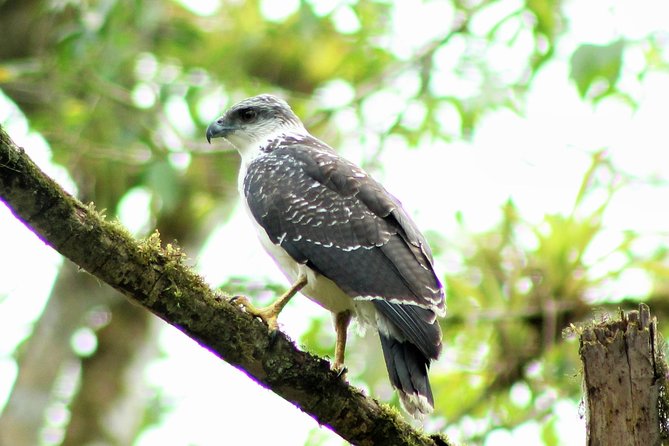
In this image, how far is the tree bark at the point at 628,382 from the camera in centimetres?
441

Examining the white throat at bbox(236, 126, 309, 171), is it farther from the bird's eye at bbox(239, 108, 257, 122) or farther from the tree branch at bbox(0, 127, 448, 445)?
the tree branch at bbox(0, 127, 448, 445)

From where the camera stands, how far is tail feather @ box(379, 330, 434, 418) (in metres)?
5.12

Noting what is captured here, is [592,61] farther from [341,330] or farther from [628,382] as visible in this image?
[628,382]

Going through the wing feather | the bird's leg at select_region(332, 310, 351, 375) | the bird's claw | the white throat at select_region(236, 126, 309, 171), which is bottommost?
the bird's claw

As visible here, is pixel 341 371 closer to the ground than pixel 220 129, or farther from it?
closer to the ground

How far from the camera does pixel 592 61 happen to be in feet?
24.5

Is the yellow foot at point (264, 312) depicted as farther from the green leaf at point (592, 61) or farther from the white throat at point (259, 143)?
the green leaf at point (592, 61)

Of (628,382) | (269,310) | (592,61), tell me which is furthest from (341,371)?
(592,61)

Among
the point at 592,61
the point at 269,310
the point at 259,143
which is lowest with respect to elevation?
the point at 269,310

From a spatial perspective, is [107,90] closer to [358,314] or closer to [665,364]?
[358,314]

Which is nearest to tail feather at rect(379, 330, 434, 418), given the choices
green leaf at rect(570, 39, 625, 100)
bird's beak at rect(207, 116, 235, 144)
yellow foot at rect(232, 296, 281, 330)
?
yellow foot at rect(232, 296, 281, 330)

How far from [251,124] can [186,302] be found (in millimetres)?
2797

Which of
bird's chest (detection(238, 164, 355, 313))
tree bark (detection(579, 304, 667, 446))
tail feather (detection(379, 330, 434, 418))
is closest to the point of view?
tree bark (detection(579, 304, 667, 446))

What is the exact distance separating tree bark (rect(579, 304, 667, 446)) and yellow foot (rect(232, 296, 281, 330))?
61.0 inches
